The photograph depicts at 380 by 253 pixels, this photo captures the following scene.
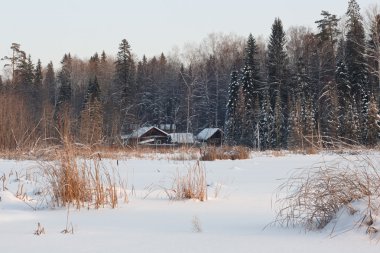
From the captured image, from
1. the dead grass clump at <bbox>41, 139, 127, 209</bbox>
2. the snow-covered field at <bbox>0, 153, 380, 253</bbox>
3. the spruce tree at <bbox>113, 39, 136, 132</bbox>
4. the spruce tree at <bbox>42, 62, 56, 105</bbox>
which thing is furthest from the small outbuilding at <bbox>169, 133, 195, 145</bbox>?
the spruce tree at <bbox>42, 62, 56, 105</bbox>

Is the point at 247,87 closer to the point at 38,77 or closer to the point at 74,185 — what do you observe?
the point at 38,77

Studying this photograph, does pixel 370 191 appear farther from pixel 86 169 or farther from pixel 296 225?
pixel 86 169

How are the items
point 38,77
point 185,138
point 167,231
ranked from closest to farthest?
point 167,231
point 185,138
point 38,77

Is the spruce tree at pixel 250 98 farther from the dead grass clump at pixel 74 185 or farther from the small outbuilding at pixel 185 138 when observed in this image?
the dead grass clump at pixel 74 185

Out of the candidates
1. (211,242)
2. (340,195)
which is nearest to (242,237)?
(211,242)

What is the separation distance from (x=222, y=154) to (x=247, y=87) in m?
27.1

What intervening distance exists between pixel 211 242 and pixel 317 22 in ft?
156

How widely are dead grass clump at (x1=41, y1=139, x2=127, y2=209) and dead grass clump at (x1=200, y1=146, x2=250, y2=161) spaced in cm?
835

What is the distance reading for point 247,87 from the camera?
40031 mm

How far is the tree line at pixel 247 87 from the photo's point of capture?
2841cm

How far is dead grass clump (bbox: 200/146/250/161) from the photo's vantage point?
42.9 ft

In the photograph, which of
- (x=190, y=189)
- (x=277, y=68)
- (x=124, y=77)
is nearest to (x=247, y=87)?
(x=277, y=68)

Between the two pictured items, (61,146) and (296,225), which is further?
(61,146)

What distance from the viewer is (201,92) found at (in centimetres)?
5047
